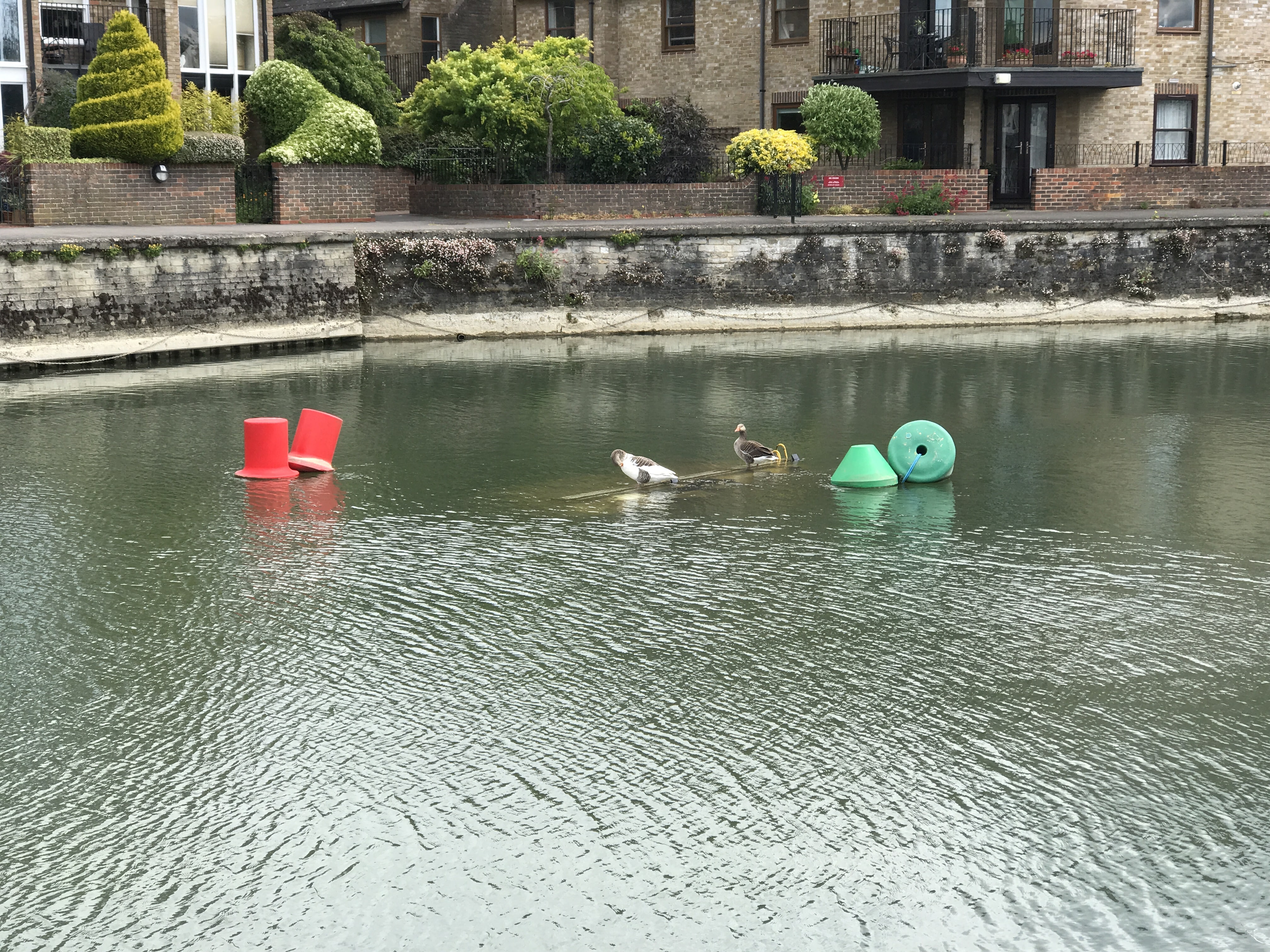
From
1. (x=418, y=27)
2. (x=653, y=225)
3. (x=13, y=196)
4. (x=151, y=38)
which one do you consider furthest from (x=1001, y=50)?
(x=13, y=196)

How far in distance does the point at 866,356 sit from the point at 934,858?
16152 mm

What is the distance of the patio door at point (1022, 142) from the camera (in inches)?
1247

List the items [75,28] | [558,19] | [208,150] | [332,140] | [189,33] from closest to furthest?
1. [208,150]
2. [332,140]
3. [75,28]
4. [189,33]
5. [558,19]

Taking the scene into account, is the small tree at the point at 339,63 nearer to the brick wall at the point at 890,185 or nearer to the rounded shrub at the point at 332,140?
the rounded shrub at the point at 332,140

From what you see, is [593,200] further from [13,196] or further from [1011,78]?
[13,196]

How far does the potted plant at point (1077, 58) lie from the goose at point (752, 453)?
19462mm

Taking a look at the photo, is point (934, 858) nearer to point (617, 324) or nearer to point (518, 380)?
A: point (518, 380)

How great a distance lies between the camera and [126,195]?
25.7 m

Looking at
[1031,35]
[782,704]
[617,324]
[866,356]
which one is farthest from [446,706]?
[1031,35]

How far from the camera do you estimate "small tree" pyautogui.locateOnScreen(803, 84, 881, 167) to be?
2880 centimetres

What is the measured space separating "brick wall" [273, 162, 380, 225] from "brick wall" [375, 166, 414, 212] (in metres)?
2.48

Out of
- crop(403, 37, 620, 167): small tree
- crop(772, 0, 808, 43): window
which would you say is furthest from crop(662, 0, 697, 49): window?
crop(403, 37, 620, 167): small tree

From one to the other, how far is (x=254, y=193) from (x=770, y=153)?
956 cm

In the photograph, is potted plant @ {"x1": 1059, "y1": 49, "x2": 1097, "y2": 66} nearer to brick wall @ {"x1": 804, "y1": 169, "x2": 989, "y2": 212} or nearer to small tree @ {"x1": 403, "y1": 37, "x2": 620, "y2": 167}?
brick wall @ {"x1": 804, "y1": 169, "x2": 989, "y2": 212}
